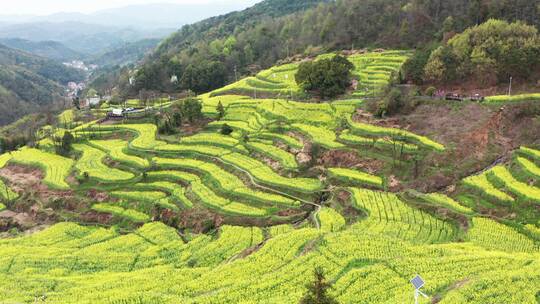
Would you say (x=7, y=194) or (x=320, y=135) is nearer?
(x=320, y=135)

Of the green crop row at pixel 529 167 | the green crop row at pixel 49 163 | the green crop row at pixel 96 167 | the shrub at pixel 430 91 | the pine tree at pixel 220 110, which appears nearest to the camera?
the green crop row at pixel 529 167

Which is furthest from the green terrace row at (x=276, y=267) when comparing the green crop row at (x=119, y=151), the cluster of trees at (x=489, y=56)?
the cluster of trees at (x=489, y=56)

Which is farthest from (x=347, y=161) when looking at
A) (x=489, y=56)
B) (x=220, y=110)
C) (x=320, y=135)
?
(x=220, y=110)

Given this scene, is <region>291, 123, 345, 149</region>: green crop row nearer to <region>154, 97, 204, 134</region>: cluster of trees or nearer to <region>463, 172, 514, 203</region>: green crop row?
<region>463, 172, 514, 203</region>: green crop row

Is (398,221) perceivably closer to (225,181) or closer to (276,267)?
(276,267)

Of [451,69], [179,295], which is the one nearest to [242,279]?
[179,295]

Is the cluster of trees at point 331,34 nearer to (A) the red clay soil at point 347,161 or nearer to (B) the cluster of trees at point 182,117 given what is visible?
(B) the cluster of trees at point 182,117

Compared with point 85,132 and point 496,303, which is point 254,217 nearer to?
point 496,303
